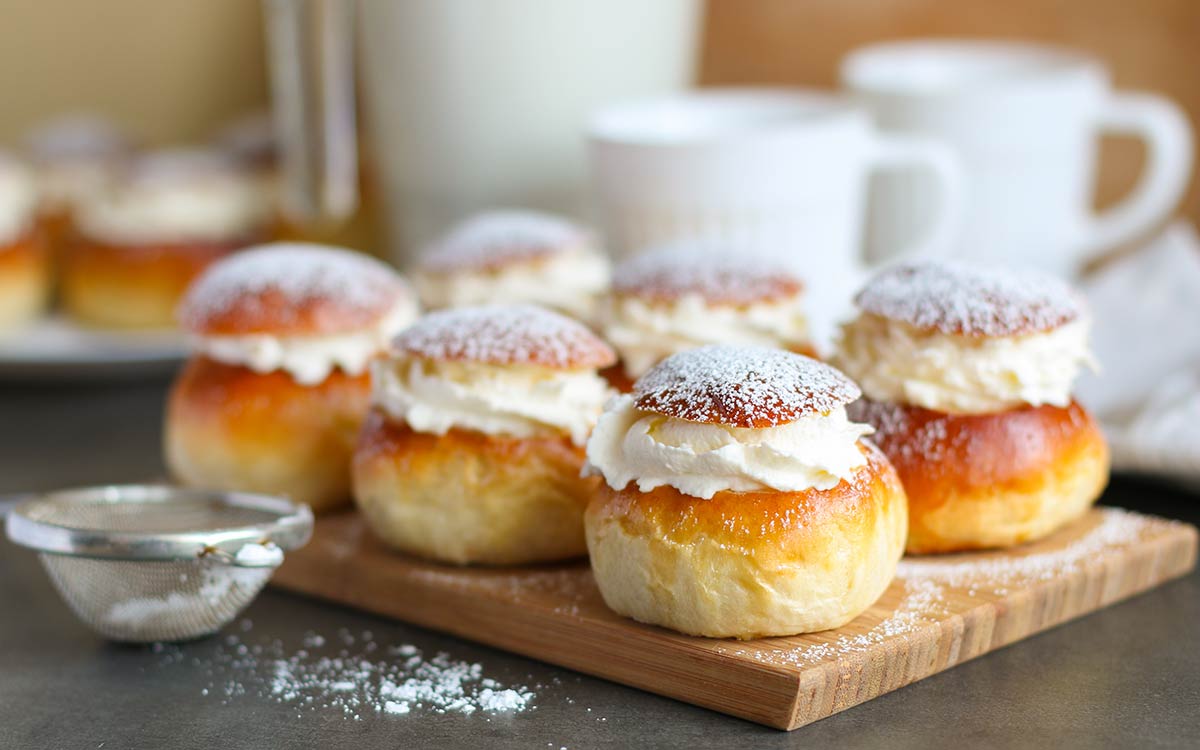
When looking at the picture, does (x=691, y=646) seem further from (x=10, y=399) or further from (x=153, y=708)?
(x=10, y=399)

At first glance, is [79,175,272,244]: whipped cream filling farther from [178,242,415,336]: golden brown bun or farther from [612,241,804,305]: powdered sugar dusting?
[612,241,804,305]: powdered sugar dusting

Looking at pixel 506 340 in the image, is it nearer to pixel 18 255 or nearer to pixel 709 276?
pixel 709 276

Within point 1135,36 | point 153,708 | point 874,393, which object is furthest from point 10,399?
point 1135,36

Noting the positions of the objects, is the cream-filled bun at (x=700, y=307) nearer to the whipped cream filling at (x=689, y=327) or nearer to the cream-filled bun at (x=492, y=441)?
the whipped cream filling at (x=689, y=327)

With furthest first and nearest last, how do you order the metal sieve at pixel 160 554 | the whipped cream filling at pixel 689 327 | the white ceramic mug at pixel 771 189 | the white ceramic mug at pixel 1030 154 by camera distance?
the white ceramic mug at pixel 1030 154 < the white ceramic mug at pixel 771 189 < the whipped cream filling at pixel 689 327 < the metal sieve at pixel 160 554

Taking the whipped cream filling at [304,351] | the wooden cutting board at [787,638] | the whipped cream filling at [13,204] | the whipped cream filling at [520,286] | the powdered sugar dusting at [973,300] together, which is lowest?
the wooden cutting board at [787,638]

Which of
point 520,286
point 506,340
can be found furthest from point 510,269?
point 506,340

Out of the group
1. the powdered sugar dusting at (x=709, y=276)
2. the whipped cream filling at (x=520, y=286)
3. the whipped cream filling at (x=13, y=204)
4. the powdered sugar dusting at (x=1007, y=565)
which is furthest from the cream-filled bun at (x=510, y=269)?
the whipped cream filling at (x=13, y=204)
